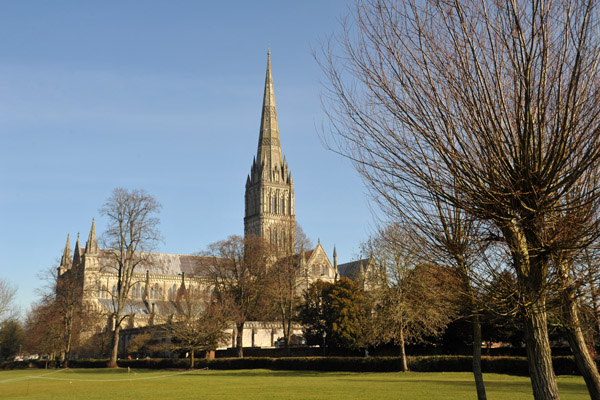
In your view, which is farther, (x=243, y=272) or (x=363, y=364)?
(x=243, y=272)

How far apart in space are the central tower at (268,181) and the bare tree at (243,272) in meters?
49.3

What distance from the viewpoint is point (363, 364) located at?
3566cm

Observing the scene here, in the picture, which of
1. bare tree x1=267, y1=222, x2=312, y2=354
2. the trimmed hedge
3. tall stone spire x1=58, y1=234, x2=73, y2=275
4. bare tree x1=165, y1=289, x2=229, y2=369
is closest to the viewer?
the trimmed hedge

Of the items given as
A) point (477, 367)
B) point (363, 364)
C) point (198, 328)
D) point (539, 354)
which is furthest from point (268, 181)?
point (539, 354)

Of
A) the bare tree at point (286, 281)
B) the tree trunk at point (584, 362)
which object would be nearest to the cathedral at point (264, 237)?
the bare tree at point (286, 281)

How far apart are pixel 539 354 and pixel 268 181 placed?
333 ft

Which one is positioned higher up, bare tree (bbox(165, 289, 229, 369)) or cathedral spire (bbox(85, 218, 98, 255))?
cathedral spire (bbox(85, 218, 98, 255))

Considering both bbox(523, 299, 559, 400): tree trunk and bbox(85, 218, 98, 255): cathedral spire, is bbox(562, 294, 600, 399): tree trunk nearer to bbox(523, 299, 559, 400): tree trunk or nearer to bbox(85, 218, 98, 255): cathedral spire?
bbox(523, 299, 559, 400): tree trunk

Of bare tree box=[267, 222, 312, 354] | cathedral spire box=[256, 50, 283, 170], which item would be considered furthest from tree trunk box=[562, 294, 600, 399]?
cathedral spire box=[256, 50, 283, 170]

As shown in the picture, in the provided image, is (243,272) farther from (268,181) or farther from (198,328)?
(268,181)

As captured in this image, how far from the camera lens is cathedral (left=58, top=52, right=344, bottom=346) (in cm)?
7516

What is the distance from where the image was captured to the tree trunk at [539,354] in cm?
762

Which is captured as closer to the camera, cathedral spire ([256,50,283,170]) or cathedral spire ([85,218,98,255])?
cathedral spire ([85,218,98,255])

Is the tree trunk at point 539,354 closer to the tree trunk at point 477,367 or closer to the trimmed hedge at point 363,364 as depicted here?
Answer: the tree trunk at point 477,367
